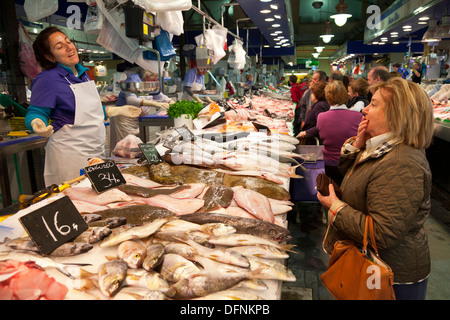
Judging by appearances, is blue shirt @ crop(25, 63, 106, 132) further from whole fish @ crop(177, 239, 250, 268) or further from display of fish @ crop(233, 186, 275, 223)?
whole fish @ crop(177, 239, 250, 268)

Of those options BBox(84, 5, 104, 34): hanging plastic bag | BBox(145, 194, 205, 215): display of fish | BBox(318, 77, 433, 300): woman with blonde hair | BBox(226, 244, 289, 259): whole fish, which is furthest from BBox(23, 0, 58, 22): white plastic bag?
BBox(226, 244, 289, 259): whole fish

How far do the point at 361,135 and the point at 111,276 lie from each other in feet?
5.14

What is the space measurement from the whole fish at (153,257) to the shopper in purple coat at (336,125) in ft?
10.5

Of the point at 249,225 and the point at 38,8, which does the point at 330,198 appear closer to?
the point at 249,225

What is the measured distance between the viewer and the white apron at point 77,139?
119 inches

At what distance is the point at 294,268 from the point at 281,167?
4.33 feet

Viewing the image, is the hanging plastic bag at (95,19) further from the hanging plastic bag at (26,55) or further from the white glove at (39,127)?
the hanging plastic bag at (26,55)

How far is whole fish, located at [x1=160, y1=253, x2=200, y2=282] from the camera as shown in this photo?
3.87 ft

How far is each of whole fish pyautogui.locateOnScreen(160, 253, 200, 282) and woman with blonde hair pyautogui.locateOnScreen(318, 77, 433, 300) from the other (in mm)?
882

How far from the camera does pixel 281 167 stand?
256cm

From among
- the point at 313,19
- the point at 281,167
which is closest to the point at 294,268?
the point at 281,167

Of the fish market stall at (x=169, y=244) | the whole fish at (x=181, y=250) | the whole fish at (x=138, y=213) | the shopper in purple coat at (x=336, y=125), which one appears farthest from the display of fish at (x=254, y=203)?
the shopper in purple coat at (x=336, y=125)

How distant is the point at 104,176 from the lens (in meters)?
2.01
